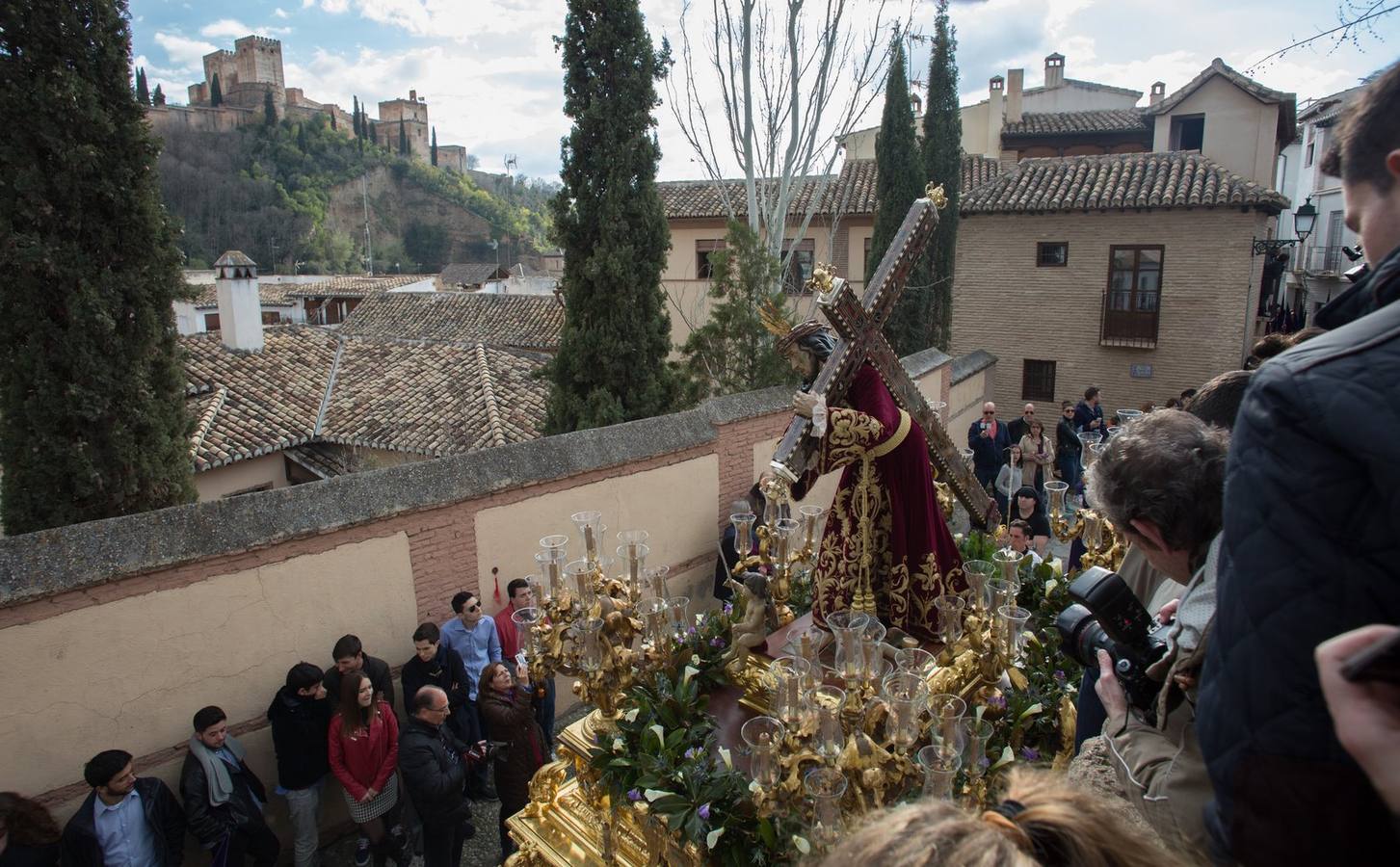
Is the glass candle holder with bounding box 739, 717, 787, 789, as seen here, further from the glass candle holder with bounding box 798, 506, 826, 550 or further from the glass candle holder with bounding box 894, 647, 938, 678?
the glass candle holder with bounding box 798, 506, 826, 550

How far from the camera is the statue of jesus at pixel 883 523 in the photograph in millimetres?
3754

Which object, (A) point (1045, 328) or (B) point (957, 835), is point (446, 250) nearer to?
(A) point (1045, 328)

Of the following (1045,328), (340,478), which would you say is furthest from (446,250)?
(340,478)

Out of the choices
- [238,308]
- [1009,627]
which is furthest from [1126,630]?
[238,308]

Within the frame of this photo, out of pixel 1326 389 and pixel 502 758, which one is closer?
pixel 1326 389

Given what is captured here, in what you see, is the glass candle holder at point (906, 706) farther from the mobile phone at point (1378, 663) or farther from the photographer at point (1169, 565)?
the mobile phone at point (1378, 663)

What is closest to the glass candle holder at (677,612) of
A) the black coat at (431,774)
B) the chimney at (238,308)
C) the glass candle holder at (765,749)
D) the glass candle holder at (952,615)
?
the glass candle holder at (765,749)

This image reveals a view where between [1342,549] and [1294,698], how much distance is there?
0.16m

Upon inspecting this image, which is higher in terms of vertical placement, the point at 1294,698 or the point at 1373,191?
the point at 1373,191

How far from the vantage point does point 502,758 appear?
4.54 m

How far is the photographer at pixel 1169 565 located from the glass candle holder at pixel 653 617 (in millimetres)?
1659

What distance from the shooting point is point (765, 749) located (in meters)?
2.52

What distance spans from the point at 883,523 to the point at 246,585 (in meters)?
3.50

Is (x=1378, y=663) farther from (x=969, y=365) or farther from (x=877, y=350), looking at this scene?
(x=969, y=365)
